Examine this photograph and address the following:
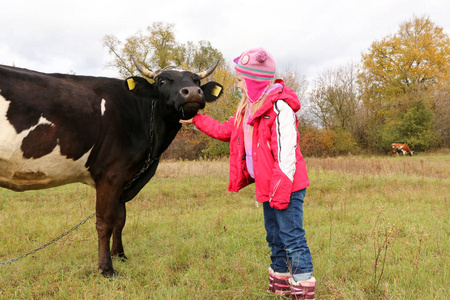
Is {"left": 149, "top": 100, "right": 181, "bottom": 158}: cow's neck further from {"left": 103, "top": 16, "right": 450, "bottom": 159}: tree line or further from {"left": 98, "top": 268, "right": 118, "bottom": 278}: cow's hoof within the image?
{"left": 103, "top": 16, "right": 450, "bottom": 159}: tree line

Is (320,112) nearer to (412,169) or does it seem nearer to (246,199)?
(412,169)

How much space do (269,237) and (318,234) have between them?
1.98 meters

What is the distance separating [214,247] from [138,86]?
2305 mm

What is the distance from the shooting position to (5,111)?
3158 millimetres

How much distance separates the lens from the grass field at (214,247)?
3.18 m

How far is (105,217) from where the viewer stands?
376 cm

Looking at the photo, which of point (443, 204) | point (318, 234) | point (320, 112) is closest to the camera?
point (318, 234)

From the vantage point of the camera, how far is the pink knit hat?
2811mm

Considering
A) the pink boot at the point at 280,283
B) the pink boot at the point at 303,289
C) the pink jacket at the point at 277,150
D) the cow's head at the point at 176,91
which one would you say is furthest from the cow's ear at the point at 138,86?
the pink boot at the point at 303,289

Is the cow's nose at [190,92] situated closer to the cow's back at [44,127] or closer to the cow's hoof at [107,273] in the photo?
the cow's back at [44,127]

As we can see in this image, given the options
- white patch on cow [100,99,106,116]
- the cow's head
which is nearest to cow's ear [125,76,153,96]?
the cow's head

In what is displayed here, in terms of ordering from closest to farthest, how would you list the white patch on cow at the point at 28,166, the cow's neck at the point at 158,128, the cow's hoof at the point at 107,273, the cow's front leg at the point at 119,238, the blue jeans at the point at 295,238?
the blue jeans at the point at 295,238, the white patch on cow at the point at 28,166, the cow's hoof at the point at 107,273, the cow's neck at the point at 158,128, the cow's front leg at the point at 119,238

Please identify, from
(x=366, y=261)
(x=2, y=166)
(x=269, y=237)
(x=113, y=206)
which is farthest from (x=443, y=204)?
(x=2, y=166)

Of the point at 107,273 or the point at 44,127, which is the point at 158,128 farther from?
the point at 107,273
